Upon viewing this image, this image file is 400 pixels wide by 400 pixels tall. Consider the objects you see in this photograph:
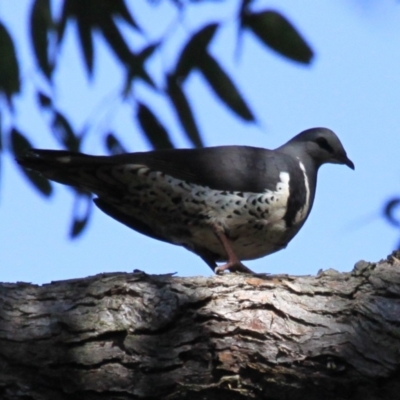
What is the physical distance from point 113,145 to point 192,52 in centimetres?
61

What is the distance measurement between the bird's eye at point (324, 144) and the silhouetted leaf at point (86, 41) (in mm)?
3356

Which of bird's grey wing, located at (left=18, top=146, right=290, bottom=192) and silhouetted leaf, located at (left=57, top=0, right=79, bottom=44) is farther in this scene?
bird's grey wing, located at (left=18, top=146, right=290, bottom=192)

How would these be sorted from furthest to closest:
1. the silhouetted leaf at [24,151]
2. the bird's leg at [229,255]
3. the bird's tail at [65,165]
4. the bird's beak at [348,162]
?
the bird's beak at [348,162], the bird's leg at [229,255], the bird's tail at [65,165], the silhouetted leaf at [24,151]

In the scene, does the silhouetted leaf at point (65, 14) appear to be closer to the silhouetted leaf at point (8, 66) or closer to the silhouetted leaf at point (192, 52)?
the silhouetted leaf at point (8, 66)

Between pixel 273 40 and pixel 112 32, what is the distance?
1.89 ft

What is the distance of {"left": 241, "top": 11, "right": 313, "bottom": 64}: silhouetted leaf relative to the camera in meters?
2.62

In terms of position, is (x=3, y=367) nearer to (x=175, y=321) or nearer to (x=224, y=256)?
(x=175, y=321)

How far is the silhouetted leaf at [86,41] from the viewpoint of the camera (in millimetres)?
2783

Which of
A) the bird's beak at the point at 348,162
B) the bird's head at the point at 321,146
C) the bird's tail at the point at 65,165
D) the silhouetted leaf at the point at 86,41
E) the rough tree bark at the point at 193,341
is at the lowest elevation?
the rough tree bark at the point at 193,341

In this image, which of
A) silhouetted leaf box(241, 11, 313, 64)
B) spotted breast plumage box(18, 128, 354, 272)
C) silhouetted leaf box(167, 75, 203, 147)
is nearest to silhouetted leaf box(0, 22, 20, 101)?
silhouetted leaf box(167, 75, 203, 147)

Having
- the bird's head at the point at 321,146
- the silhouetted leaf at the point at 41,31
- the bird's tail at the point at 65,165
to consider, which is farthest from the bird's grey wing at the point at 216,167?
the silhouetted leaf at the point at 41,31

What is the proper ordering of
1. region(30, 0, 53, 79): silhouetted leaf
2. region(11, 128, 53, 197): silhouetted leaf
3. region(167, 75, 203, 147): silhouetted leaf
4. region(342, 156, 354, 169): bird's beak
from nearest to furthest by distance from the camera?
1. region(30, 0, 53, 79): silhouetted leaf
2. region(167, 75, 203, 147): silhouetted leaf
3. region(11, 128, 53, 197): silhouetted leaf
4. region(342, 156, 354, 169): bird's beak

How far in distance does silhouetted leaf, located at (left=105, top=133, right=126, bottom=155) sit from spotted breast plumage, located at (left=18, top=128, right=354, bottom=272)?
1229 millimetres

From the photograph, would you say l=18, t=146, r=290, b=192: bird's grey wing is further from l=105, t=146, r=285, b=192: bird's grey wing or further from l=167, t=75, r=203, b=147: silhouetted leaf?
l=167, t=75, r=203, b=147: silhouetted leaf
